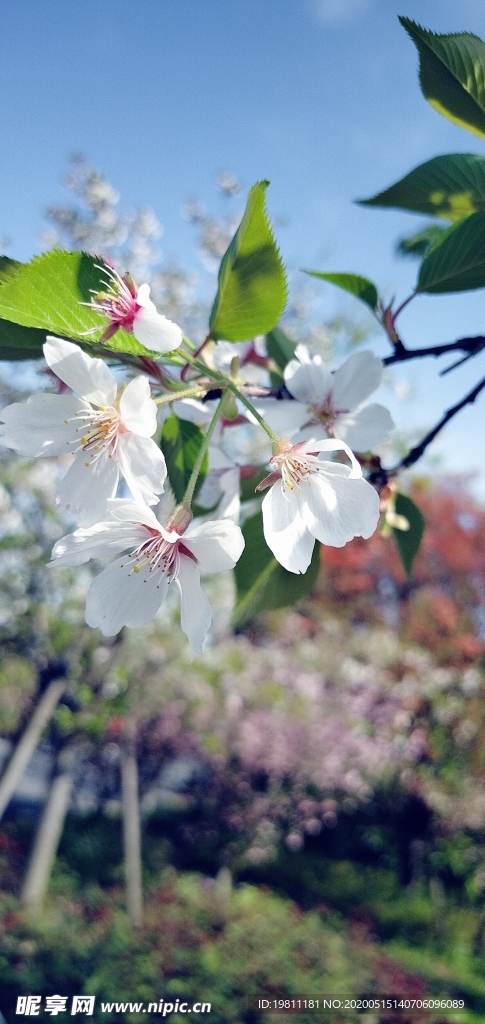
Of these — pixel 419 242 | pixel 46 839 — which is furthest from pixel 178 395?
pixel 46 839

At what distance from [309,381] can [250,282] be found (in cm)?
18

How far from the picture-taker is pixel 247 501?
2.38ft

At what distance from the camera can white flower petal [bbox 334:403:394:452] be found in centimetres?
61

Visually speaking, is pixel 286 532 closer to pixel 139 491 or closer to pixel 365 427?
pixel 139 491

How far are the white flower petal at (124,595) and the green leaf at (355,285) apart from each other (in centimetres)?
35

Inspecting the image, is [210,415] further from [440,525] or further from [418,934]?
[440,525]

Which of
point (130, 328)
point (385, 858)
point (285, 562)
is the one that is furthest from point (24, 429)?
point (385, 858)

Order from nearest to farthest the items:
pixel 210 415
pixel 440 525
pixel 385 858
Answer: pixel 210 415 → pixel 385 858 → pixel 440 525

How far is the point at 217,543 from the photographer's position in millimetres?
441

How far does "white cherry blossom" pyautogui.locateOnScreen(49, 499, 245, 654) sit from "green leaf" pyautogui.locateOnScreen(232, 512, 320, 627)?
0.20 m

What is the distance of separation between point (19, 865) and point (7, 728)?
1339mm

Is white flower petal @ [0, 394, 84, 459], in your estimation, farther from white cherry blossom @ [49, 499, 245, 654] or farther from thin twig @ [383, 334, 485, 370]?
thin twig @ [383, 334, 485, 370]

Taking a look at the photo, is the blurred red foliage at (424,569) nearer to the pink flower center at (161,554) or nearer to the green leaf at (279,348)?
the green leaf at (279,348)

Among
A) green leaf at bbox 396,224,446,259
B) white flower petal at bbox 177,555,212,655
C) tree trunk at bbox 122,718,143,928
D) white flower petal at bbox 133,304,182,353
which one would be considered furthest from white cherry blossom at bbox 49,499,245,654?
tree trunk at bbox 122,718,143,928
